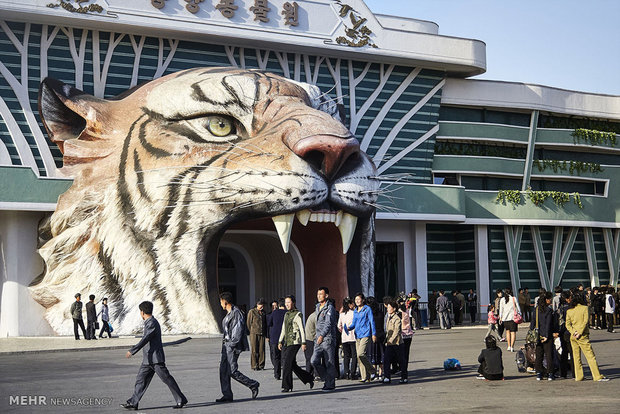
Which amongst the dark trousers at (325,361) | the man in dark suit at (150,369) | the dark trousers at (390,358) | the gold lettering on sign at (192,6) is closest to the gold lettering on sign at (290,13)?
the gold lettering on sign at (192,6)

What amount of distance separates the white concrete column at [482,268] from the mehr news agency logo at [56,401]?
2753cm

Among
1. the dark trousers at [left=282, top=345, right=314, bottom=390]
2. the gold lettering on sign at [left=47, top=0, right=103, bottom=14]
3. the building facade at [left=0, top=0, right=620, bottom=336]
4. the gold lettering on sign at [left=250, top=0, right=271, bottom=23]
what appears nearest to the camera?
the dark trousers at [left=282, top=345, right=314, bottom=390]

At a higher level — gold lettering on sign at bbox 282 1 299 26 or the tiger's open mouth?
gold lettering on sign at bbox 282 1 299 26

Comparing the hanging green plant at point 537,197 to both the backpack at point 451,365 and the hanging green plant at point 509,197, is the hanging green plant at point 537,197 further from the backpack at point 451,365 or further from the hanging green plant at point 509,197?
the backpack at point 451,365

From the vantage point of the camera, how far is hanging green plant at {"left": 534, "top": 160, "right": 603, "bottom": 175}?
4175cm

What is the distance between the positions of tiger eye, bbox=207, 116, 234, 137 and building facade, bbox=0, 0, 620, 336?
4125mm

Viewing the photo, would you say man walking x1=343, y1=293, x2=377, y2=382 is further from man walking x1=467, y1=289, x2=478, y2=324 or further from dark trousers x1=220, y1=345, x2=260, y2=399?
man walking x1=467, y1=289, x2=478, y2=324

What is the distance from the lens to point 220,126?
88.2 ft

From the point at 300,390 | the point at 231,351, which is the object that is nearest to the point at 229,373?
the point at 231,351

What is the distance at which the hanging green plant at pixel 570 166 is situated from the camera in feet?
137

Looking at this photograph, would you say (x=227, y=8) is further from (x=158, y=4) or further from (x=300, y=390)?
(x=300, y=390)

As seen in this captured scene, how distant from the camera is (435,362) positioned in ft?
61.0

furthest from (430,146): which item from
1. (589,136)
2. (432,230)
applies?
(589,136)

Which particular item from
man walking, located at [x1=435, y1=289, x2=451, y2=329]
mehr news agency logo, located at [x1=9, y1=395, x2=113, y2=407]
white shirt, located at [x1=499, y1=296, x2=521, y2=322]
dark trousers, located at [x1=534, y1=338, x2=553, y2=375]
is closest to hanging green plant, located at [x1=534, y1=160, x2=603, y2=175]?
man walking, located at [x1=435, y1=289, x2=451, y2=329]
